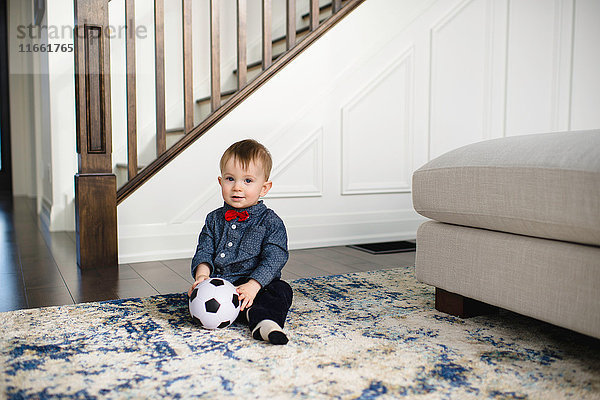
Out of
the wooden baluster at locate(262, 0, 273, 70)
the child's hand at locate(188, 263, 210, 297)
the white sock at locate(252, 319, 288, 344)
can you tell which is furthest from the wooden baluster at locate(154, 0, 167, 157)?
the white sock at locate(252, 319, 288, 344)

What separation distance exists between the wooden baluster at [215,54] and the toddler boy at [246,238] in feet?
3.11

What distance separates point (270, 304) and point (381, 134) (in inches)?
64.7

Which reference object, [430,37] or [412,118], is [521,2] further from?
[412,118]

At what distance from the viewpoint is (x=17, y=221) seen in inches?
144

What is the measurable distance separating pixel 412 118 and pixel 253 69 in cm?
97

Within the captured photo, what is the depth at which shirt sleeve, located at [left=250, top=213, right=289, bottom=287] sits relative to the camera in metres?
1.42

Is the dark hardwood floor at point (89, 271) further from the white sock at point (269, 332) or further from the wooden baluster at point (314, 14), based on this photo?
the wooden baluster at point (314, 14)

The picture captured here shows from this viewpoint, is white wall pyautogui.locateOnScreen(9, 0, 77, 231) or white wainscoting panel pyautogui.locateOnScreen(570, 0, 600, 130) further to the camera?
white wainscoting panel pyautogui.locateOnScreen(570, 0, 600, 130)

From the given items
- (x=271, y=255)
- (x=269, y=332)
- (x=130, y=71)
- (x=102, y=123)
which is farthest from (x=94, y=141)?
(x=269, y=332)

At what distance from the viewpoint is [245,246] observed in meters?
1.48

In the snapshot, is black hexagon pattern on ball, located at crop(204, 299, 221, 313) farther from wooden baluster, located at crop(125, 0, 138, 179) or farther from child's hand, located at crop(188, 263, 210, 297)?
wooden baluster, located at crop(125, 0, 138, 179)

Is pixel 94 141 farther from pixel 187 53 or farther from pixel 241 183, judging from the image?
pixel 241 183

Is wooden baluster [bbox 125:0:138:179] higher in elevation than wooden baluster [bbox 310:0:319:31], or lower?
lower

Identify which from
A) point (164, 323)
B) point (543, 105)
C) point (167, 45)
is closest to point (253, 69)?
point (167, 45)
